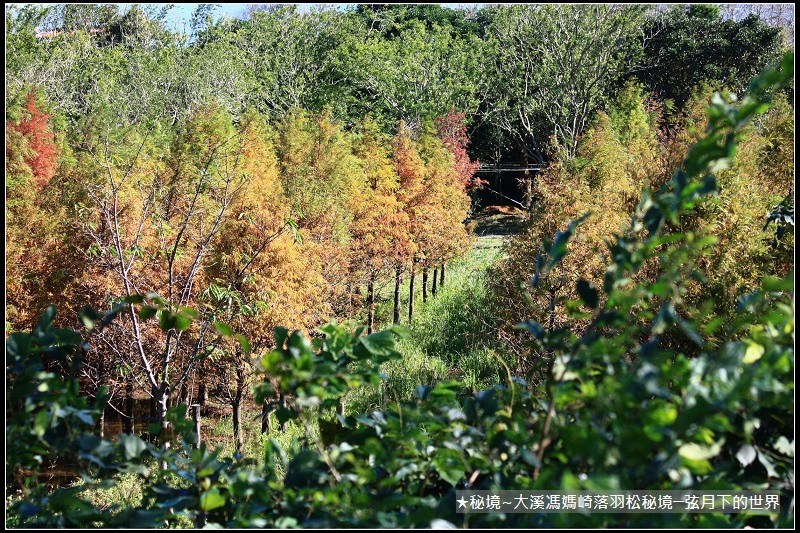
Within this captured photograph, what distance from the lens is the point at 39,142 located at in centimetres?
1209

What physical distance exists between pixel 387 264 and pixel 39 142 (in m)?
6.74

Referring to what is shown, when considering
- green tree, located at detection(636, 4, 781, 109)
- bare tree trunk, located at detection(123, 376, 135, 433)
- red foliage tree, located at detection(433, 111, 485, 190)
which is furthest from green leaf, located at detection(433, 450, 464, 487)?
green tree, located at detection(636, 4, 781, 109)

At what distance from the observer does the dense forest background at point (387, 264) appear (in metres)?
1.22

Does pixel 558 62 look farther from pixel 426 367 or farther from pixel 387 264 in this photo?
pixel 426 367

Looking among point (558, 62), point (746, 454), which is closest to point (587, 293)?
point (746, 454)

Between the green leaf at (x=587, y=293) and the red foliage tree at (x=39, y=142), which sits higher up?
the red foliage tree at (x=39, y=142)

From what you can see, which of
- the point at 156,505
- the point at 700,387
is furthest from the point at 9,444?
the point at 700,387

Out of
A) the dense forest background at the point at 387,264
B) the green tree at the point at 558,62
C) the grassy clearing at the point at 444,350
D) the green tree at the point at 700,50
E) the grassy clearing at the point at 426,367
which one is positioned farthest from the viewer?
the green tree at the point at 558,62

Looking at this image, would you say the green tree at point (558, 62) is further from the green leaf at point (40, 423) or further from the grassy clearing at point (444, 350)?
the green leaf at point (40, 423)

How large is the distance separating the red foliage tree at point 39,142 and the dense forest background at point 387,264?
0.07m

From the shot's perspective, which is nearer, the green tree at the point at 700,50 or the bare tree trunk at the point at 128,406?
the bare tree trunk at the point at 128,406

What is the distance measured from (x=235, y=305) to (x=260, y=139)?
4.41 metres

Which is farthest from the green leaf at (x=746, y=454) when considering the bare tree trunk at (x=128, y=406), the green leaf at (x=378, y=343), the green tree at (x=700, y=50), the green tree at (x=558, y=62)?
the green tree at (x=700, y=50)

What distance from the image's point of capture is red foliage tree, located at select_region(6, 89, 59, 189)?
37.7 feet
